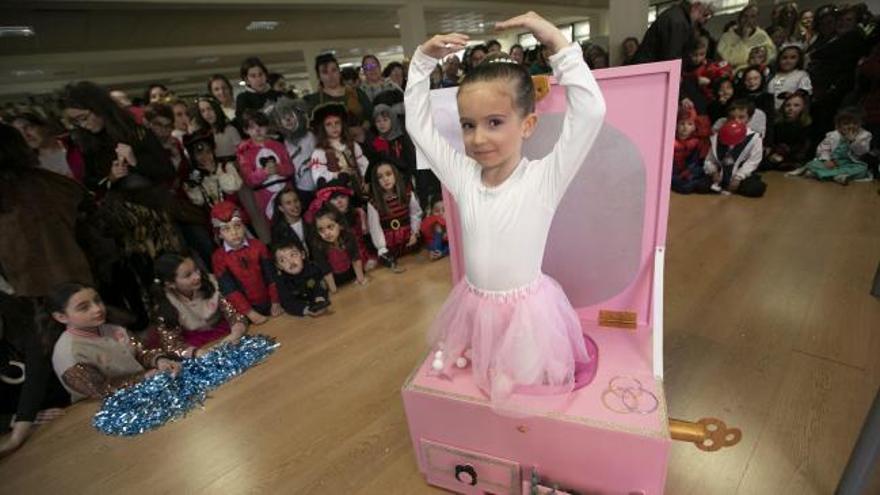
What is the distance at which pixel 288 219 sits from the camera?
2.20 meters

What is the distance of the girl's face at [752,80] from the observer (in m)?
3.08

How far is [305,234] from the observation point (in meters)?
2.20

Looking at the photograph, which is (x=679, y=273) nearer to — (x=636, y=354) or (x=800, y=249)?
(x=800, y=249)

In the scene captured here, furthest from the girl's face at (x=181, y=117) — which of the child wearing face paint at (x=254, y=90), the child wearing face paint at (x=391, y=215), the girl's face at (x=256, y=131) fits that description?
the child wearing face paint at (x=391, y=215)

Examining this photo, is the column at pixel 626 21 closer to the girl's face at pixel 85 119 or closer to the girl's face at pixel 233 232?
the girl's face at pixel 233 232

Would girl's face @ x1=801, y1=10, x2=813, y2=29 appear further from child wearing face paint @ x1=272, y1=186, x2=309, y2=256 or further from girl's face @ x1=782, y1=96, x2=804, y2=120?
child wearing face paint @ x1=272, y1=186, x2=309, y2=256

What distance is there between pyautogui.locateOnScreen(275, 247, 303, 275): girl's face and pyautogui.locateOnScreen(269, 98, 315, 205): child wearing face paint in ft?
1.74

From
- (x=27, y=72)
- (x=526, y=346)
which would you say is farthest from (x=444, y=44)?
(x=27, y=72)

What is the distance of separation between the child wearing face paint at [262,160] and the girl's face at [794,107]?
11.5ft

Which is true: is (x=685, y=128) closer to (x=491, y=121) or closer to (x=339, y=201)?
(x=339, y=201)

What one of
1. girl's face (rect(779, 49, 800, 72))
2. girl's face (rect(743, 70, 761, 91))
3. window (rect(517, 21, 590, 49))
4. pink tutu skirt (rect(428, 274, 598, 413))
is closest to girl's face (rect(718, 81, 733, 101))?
girl's face (rect(743, 70, 761, 91))

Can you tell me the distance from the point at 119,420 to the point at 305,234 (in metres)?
1.07

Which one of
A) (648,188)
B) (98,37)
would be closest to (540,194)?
(648,188)

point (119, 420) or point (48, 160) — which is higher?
point (48, 160)
